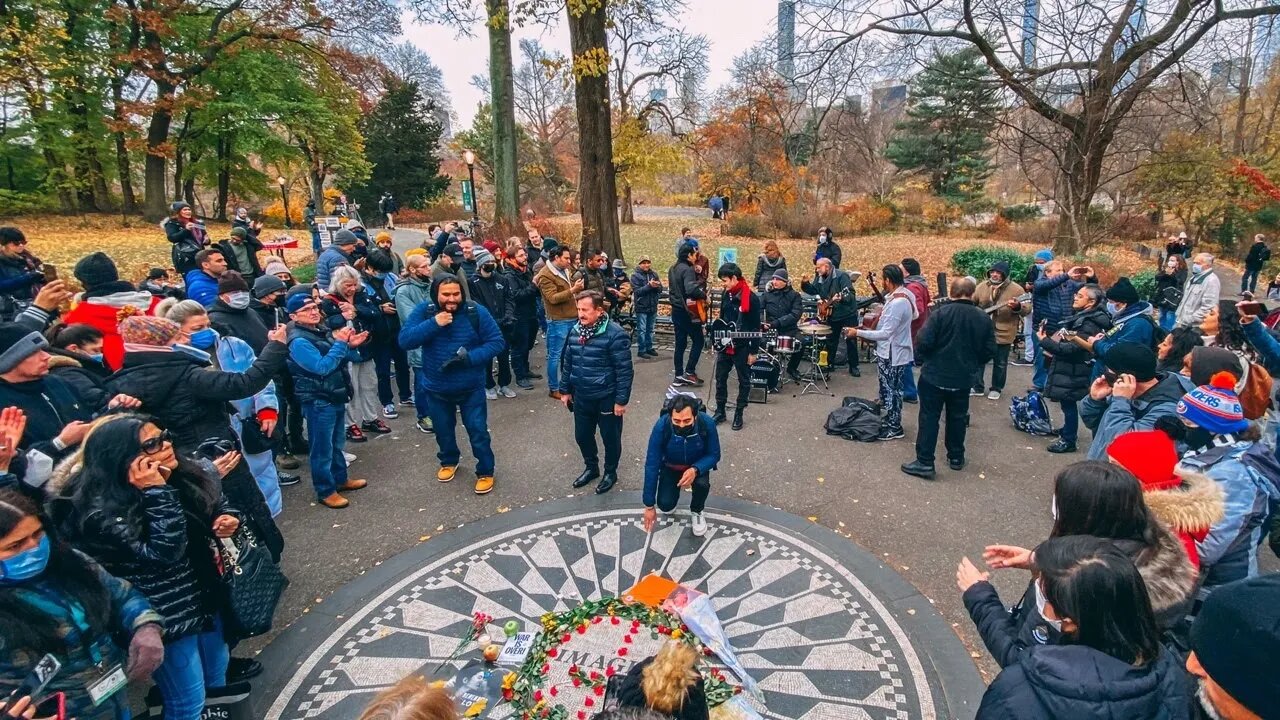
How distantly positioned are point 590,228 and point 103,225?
21.0 meters

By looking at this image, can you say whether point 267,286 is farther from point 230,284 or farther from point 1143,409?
point 1143,409

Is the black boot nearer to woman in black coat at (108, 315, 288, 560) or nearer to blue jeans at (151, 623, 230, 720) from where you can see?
woman in black coat at (108, 315, 288, 560)

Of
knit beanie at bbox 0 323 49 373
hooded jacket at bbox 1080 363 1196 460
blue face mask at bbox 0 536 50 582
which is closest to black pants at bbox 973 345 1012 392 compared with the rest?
hooded jacket at bbox 1080 363 1196 460

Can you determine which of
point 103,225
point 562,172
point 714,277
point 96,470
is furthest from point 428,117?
point 96,470

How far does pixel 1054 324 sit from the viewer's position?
27.8 feet

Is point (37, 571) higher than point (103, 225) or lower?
lower

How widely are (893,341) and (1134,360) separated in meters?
3.25

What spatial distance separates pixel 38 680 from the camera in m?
2.43

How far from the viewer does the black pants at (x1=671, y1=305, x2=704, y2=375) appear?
946cm

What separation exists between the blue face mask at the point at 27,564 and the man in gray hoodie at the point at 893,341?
697 centimetres

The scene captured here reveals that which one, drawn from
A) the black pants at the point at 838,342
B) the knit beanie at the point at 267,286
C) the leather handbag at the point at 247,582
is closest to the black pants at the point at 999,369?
the black pants at the point at 838,342

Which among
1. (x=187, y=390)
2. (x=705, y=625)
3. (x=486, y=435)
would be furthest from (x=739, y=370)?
(x=187, y=390)

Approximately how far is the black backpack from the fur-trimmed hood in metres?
4.80

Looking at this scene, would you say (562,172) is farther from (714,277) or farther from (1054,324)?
Answer: (1054,324)
